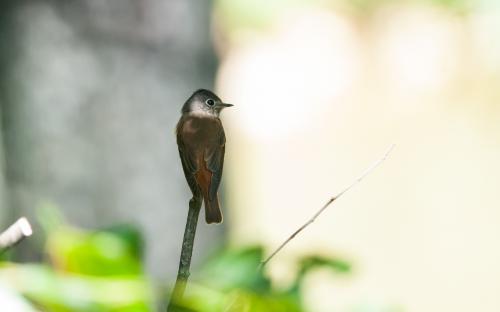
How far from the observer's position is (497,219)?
9055mm

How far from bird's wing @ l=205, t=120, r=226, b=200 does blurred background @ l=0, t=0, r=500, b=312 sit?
0.13 feet

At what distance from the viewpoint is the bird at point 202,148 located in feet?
1.84

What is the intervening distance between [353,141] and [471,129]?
1.07m

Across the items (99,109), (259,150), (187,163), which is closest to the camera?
(187,163)

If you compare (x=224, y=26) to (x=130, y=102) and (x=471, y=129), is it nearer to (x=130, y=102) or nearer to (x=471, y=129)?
(x=130, y=102)

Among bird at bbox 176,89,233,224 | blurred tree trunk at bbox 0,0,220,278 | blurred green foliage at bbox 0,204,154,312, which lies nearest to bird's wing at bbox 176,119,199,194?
bird at bbox 176,89,233,224

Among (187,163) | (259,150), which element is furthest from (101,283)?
(259,150)

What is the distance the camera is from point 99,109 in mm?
2137

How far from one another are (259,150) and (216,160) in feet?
28.2

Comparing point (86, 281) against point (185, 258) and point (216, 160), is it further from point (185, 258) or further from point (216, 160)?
point (216, 160)

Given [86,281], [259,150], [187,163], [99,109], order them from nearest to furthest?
[86,281]
[187,163]
[99,109]
[259,150]

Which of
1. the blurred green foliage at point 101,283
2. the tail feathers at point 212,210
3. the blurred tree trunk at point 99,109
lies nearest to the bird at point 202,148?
the tail feathers at point 212,210

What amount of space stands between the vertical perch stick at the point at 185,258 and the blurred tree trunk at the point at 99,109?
5.18 feet

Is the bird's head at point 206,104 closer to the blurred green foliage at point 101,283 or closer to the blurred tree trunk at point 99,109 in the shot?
the blurred green foliage at point 101,283
